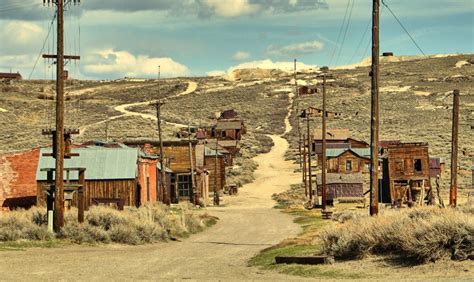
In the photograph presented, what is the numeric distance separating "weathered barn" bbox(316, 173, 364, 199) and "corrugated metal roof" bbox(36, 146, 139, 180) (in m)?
23.1

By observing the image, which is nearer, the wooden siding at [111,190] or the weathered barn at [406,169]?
the wooden siding at [111,190]

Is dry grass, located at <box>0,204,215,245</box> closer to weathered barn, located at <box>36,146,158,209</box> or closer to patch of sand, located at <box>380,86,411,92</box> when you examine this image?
weathered barn, located at <box>36,146,158,209</box>

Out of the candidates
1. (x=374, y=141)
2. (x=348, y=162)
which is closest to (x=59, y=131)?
(x=374, y=141)

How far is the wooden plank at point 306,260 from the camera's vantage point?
58.2ft

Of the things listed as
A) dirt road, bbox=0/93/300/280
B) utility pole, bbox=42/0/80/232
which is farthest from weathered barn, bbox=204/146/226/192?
utility pole, bbox=42/0/80/232

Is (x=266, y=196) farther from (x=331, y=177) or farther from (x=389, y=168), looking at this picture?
(x=389, y=168)

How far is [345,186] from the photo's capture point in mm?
63938

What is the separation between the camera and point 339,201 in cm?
6269

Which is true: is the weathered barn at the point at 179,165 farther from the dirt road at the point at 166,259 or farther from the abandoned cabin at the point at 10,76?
the abandoned cabin at the point at 10,76

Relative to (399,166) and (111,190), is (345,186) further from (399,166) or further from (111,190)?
(111,190)

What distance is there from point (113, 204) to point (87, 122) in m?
77.9

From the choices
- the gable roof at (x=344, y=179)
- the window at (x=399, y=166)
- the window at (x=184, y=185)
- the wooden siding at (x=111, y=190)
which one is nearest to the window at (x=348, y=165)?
the gable roof at (x=344, y=179)

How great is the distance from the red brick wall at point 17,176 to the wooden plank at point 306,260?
26931 millimetres

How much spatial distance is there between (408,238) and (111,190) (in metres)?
29.4
